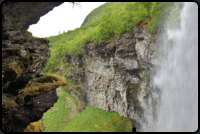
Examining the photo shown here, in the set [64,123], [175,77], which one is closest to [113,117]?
[64,123]

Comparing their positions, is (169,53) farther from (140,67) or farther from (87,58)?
(87,58)

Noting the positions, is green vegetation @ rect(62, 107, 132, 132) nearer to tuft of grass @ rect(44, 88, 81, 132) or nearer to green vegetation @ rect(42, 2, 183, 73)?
tuft of grass @ rect(44, 88, 81, 132)

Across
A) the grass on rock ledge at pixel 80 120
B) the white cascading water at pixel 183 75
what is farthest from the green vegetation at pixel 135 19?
the grass on rock ledge at pixel 80 120

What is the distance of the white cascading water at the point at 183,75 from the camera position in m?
7.86

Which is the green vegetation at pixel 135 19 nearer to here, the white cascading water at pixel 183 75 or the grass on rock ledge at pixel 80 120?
the white cascading water at pixel 183 75

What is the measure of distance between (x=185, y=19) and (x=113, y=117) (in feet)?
64.9

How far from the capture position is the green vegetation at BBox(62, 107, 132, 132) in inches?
810

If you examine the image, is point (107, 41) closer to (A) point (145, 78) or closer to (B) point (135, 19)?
(B) point (135, 19)

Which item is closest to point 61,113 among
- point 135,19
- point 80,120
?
point 80,120

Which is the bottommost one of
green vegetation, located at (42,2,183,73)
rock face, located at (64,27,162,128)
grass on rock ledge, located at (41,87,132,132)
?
grass on rock ledge, located at (41,87,132,132)

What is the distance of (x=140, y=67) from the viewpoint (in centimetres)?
1759

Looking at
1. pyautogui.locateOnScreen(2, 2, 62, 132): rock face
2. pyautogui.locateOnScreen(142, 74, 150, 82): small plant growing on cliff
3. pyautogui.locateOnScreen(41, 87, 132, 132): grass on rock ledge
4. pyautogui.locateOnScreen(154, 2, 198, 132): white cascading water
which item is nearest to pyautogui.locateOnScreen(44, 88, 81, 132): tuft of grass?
pyautogui.locateOnScreen(41, 87, 132, 132): grass on rock ledge

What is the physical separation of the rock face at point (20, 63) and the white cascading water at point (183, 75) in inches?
371

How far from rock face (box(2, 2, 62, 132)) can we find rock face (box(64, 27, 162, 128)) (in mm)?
12290
